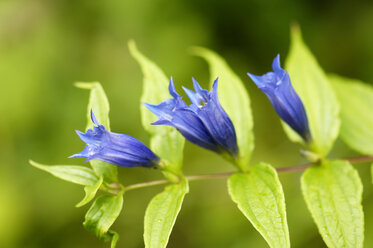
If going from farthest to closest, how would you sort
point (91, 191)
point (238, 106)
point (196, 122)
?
1. point (238, 106)
2. point (196, 122)
3. point (91, 191)

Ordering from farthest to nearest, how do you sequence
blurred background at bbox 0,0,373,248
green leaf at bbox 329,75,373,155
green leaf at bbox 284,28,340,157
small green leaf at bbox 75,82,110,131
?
blurred background at bbox 0,0,373,248 < green leaf at bbox 329,75,373,155 < green leaf at bbox 284,28,340,157 < small green leaf at bbox 75,82,110,131

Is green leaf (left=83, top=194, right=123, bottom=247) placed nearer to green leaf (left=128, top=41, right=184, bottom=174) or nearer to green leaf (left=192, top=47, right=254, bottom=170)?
green leaf (left=128, top=41, right=184, bottom=174)

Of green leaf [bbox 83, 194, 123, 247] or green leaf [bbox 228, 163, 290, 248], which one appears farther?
green leaf [bbox 83, 194, 123, 247]

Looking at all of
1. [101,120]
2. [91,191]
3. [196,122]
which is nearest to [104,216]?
[91,191]

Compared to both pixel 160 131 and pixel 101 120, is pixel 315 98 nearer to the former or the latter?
pixel 160 131

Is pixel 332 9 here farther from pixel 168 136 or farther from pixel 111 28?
pixel 168 136

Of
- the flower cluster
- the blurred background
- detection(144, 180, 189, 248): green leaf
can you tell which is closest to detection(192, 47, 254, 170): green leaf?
the flower cluster
